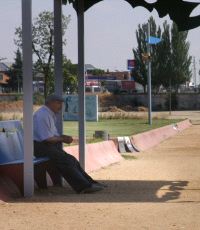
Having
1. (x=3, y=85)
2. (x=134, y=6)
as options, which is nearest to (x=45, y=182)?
(x=134, y=6)

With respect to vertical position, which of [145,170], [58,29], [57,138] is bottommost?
[145,170]

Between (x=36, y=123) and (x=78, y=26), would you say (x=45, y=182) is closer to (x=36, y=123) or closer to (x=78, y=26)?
(x=36, y=123)

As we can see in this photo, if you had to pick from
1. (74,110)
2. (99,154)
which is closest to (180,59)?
(74,110)

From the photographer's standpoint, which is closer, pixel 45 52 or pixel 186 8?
pixel 186 8

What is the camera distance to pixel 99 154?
1476 centimetres

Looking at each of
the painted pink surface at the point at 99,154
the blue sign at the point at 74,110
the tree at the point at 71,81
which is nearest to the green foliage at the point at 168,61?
the tree at the point at 71,81

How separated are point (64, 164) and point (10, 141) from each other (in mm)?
907

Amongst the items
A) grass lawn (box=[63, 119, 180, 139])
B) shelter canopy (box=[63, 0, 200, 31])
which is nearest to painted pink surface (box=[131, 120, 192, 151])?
grass lawn (box=[63, 119, 180, 139])

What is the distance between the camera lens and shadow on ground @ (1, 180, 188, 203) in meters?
9.12

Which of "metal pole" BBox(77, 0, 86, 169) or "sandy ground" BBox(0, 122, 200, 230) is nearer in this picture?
"sandy ground" BBox(0, 122, 200, 230)

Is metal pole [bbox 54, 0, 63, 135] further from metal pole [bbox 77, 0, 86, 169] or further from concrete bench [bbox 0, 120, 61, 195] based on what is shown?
concrete bench [bbox 0, 120, 61, 195]

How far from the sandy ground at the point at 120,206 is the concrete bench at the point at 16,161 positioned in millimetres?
257

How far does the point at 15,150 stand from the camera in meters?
10.1

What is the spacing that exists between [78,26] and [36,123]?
7.26 ft
